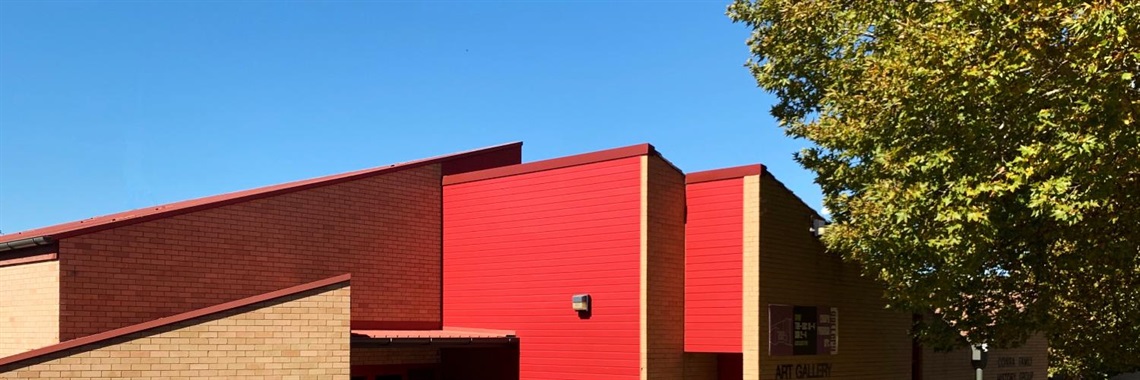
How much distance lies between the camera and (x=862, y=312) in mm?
17688

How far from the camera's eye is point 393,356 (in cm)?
1614

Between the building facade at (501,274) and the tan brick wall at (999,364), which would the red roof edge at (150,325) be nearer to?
the building facade at (501,274)

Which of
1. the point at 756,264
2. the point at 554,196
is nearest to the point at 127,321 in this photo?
the point at 554,196

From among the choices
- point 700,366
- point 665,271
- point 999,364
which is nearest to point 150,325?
point 665,271

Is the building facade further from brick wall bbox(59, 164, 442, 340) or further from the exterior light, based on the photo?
the exterior light

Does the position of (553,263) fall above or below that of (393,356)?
above

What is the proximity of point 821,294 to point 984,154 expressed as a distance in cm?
488

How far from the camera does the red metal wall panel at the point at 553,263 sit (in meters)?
14.9

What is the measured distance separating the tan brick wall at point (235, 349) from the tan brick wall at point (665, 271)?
A: 5067 millimetres

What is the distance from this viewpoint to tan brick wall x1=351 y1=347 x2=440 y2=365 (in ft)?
50.9

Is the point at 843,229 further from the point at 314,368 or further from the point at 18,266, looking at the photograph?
the point at 18,266

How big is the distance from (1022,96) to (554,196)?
24.3ft

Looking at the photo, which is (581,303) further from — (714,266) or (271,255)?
(271,255)

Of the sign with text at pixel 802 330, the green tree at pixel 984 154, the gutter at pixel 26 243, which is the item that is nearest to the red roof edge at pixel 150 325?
the gutter at pixel 26 243
